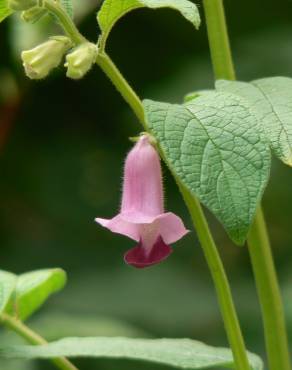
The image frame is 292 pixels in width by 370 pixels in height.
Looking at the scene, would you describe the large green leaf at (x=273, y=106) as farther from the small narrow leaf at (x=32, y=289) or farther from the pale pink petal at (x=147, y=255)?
the small narrow leaf at (x=32, y=289)

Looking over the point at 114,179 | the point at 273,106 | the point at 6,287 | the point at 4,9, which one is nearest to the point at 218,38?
the point at 273,106

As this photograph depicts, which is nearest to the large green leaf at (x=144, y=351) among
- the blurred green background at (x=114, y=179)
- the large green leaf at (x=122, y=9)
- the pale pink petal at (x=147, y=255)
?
the pale pink petal at (x=147, y=255)

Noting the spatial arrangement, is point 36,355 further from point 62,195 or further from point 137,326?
point 62,195

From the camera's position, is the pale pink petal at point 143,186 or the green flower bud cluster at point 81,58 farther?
the pale pink petal at point 143,186

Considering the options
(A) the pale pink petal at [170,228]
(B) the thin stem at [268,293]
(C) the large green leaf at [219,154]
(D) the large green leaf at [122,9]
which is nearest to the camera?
(C) the large green leaf at [219,154]

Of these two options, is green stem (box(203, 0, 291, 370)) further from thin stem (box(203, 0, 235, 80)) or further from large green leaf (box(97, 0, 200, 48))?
large green leaf (box(97, 0, 200, 48))

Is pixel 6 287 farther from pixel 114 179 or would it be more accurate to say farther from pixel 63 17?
pixel 114 179

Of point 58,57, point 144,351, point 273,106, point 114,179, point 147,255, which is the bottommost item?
point 114,179
